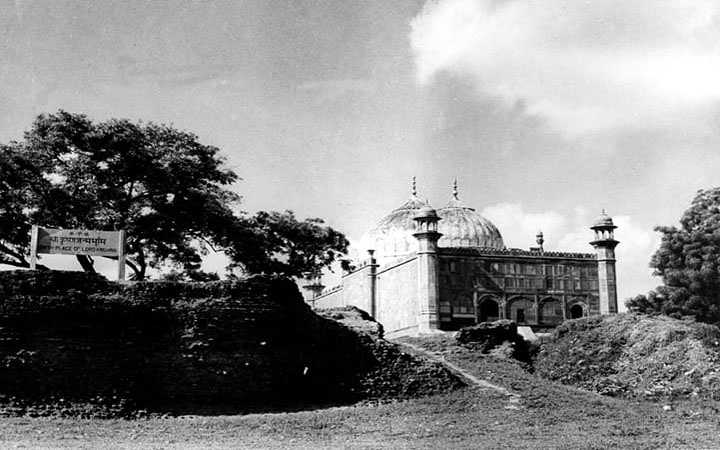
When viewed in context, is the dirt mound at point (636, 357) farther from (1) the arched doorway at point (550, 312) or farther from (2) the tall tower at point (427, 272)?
(1) the arched doorway at point (550, 312)

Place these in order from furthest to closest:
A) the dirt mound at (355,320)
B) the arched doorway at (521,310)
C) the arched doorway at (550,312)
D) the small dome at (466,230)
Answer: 1. the small dome at (466,230)
2. the arched doorway at (550,312)
3. the arched doorway at (521,310)
4. the dirt mound at (355,320)

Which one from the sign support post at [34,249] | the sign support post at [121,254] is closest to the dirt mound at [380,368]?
the sign support post at [121,254]

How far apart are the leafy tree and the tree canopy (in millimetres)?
17089

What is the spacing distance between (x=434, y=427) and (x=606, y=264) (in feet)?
77.9

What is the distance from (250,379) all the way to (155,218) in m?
11.8

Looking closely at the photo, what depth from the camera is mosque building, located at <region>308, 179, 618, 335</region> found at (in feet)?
113

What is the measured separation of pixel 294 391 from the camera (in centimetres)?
1625

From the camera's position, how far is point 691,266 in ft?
115

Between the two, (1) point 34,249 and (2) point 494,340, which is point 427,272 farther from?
(1) point 34,249

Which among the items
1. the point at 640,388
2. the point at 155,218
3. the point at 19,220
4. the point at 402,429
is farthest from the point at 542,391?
the point at 19,220

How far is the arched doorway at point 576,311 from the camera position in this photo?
36.3 metres

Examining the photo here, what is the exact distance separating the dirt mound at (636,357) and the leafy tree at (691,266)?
1216cm

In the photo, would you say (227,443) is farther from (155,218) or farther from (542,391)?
(155,218)

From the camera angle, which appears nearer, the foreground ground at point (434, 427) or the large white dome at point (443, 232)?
the foreground ground at point (434, 427)
